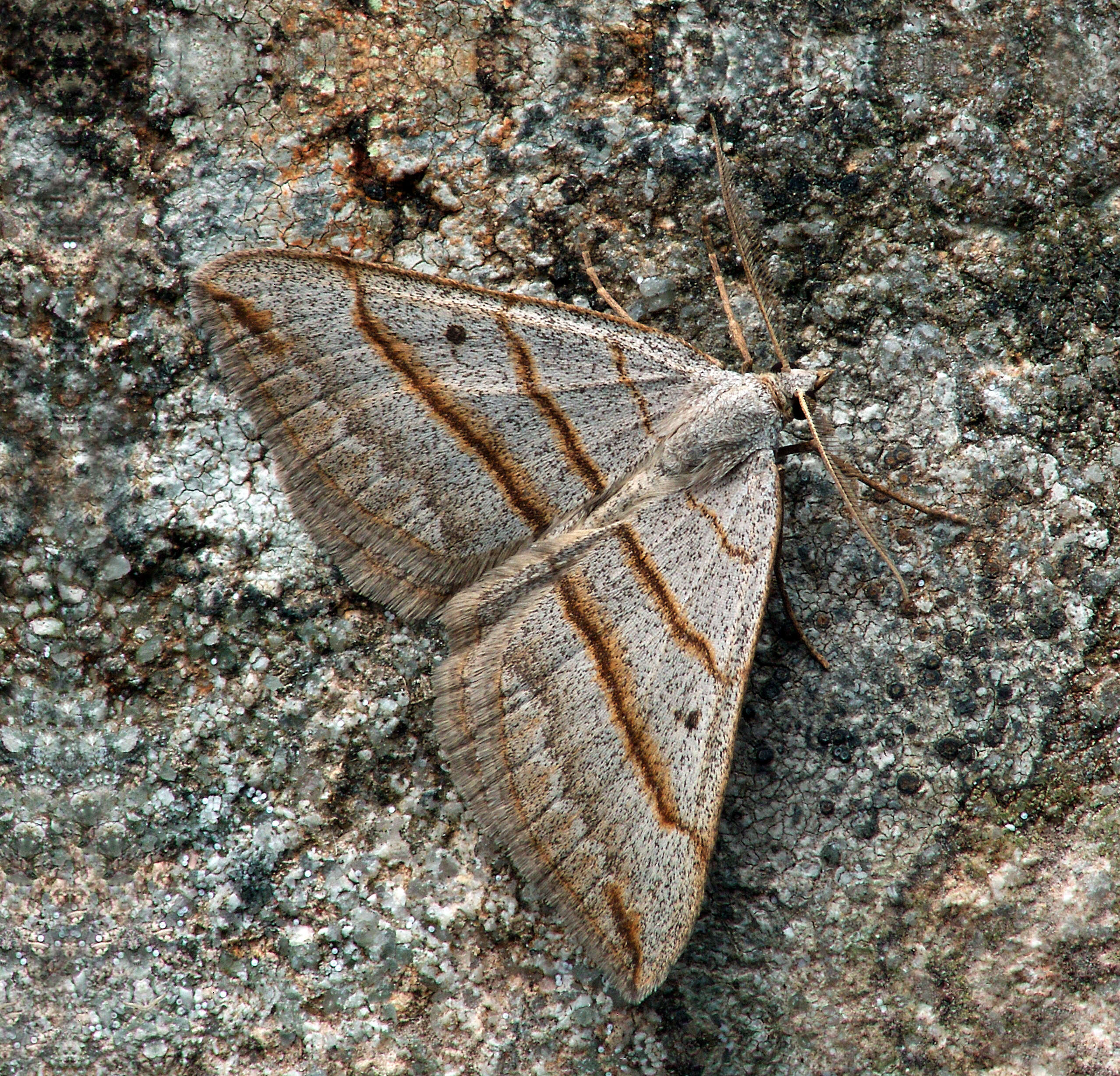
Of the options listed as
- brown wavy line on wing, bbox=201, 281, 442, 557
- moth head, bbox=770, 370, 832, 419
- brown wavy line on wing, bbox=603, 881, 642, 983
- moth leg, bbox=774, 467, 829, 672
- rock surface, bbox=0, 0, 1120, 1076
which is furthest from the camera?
moth leg, bbox=774, 467, 829, 672

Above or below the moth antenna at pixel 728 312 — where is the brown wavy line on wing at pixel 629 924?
below

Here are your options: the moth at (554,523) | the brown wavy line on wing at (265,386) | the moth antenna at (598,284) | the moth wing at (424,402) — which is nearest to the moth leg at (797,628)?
the moth at (554,523)

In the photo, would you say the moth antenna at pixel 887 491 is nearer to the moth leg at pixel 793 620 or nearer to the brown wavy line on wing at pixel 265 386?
the moth leg at pixel 793 620

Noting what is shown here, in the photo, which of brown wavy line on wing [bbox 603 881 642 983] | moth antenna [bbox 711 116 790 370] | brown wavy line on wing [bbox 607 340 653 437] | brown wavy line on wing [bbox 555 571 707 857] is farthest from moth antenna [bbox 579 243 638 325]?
brown wavy line on wing [bbox 603 881 642 983]

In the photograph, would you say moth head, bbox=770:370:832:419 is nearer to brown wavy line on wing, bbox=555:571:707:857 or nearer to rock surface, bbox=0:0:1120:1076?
rock surface, bbox=0:0:1120:1076

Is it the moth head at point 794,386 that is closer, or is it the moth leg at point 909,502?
the moth head at point 794,386

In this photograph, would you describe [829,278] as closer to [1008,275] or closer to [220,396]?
[1008,275]
